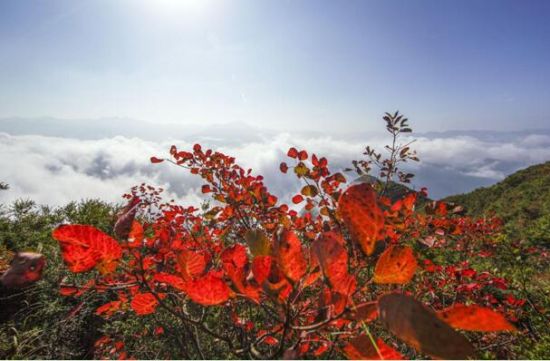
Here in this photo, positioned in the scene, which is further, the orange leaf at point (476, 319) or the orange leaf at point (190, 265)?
the orange leaf at point (190, 265)

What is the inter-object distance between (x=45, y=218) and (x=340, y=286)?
12336 millimetres

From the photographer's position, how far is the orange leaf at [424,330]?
1.57ft

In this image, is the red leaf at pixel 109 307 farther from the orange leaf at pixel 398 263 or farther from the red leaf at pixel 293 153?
the orange leaf at pixel 398 263

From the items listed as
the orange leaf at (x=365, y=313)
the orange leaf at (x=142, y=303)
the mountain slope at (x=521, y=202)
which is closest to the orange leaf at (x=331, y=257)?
the orange leaf at (x=365, y=313)

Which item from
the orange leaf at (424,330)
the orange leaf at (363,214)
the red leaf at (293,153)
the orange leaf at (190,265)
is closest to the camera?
the orange leaf at (424,330)

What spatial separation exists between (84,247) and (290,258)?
25.9 inches

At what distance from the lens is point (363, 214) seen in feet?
2.42

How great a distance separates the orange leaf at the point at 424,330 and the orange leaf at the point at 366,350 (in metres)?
0.25

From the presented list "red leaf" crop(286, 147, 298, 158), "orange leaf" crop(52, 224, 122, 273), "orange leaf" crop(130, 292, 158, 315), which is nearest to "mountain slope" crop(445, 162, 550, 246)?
"red leaf" crop(286, 147, 298, 158)

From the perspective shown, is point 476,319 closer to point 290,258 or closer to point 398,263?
point 398,263

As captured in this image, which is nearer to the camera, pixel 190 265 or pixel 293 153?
pixel 190 265

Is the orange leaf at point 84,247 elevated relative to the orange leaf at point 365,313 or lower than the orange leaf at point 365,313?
elevated

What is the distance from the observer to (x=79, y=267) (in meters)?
0.91

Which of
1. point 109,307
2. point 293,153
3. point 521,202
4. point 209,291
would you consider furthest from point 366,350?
point 521,202
